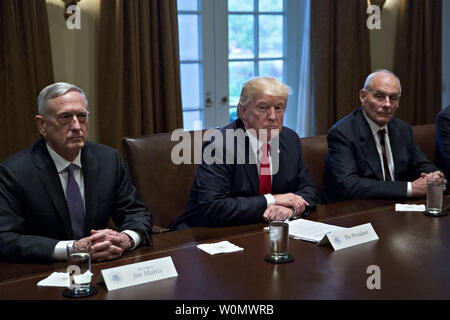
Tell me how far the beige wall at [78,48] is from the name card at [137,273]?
2.24 m

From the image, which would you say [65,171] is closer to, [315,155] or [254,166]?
[254,166]

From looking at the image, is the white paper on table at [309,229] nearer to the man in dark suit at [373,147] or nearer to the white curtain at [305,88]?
the man in dark suit at [373,147]

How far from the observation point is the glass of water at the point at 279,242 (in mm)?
1734

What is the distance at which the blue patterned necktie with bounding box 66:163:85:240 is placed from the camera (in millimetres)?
2168

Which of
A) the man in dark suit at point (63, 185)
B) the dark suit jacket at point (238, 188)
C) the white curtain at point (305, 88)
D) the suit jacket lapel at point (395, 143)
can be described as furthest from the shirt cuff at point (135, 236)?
the white curtain at point (305, 88)

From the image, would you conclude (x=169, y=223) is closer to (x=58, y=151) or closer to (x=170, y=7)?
(x=58, y=151)

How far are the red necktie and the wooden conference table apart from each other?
0.40 meters

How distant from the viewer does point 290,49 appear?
4758mm

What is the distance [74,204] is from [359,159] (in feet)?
5.37

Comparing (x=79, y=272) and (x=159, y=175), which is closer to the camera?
(x=79, y=272)

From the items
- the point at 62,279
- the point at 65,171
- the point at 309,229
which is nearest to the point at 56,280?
the point at 62,279

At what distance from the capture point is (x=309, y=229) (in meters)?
2.11

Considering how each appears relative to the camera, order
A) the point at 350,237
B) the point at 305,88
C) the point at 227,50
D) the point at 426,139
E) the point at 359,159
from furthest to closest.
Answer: the point at 305,88, the point at 227,50, the point at 426,139, the point at 359,159, the point at 350,237

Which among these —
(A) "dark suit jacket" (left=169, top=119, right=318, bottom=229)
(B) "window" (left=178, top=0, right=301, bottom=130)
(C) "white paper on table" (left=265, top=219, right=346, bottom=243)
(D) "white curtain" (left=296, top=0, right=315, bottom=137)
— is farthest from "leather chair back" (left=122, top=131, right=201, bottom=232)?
(D) "white curtain" (left=296, top=0, right=315, bottom=137)
